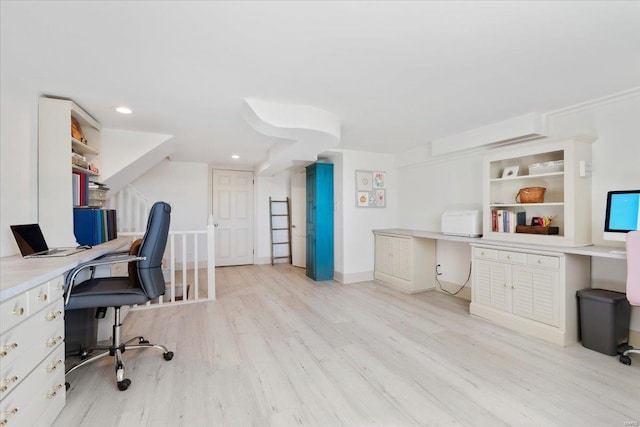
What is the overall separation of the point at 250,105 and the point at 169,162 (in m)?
3.84

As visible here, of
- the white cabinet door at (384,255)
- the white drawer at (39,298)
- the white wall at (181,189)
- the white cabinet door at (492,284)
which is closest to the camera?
the white drawer at (39,298)

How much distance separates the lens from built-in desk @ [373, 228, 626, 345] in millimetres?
2375

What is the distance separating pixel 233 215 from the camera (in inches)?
239

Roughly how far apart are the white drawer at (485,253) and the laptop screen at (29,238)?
4045 millimetres

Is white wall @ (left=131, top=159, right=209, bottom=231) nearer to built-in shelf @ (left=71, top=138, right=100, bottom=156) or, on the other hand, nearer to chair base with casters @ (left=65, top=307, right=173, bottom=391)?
built-in shelf @ (left=71, top=138, right=100, bottom=156)

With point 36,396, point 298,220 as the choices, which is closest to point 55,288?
point 36,396

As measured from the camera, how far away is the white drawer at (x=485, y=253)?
2906 mm

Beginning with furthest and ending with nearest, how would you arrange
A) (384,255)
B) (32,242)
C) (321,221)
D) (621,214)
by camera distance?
(321,221) → (384,255) → (621,214) → (32,242)

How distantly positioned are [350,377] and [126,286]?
5.83 feet

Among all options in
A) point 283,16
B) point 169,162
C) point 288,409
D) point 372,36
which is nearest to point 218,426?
point 288,409

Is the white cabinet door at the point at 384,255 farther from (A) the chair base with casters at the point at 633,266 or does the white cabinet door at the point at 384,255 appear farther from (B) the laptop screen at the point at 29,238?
(B) the laptop screen at the point at 29,238

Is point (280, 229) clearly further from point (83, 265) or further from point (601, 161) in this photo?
point (601, 161)

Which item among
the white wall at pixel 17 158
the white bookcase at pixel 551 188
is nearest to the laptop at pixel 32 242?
the white wall at pixel 17 158

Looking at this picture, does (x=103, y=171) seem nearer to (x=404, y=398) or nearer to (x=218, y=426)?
(x=218, y=426)
